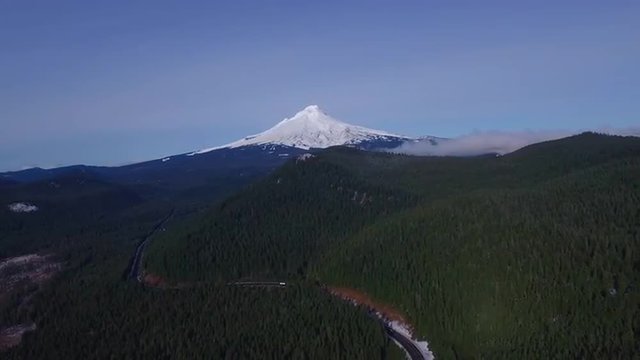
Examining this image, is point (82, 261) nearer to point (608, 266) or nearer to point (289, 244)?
point (289, 244)

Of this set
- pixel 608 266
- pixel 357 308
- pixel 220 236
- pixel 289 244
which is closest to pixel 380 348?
pixel 357 308

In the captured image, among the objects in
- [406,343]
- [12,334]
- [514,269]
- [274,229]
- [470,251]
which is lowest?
[406,343]

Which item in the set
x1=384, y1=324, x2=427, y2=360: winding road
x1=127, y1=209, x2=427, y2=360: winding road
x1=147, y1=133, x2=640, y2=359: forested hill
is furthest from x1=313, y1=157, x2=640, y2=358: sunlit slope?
x1=127, y1=209, x2=427, y2=360: winding road

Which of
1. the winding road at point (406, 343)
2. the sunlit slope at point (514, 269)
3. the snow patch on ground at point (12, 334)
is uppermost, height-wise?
the sunlit slope at point (514, 269)

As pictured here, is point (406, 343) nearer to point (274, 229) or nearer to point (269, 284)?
point (269, 284)

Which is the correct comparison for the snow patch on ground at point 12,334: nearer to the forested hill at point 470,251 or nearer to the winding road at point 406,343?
the forested hill at point 470,251

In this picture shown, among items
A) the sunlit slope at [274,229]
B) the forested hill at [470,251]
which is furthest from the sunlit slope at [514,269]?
the sunlit slope at [274,229]

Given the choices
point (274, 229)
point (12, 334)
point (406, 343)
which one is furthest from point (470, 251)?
point (12, 334)

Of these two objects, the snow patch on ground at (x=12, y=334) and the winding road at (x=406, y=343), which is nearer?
the winding road at (x=406, y=343)
